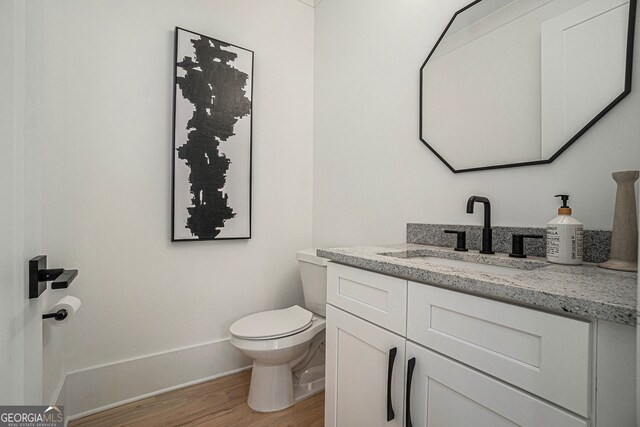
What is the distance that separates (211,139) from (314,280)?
110cm

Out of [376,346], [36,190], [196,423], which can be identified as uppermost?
[36,190]

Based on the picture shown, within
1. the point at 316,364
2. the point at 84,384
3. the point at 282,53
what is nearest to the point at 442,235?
the point at 316,364

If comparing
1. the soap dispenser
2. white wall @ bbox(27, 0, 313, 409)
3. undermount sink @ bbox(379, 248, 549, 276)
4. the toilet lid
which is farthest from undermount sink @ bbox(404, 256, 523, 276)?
white wall @ bbox(27, 0, 313, 409)

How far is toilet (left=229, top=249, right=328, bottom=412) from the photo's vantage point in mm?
1516

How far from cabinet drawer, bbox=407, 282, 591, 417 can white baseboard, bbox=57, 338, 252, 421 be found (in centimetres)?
152

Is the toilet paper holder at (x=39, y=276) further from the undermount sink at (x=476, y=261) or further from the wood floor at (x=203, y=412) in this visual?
the wood floor at (x=203, y=412)

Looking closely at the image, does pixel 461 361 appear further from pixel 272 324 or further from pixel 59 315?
pixel 59 315

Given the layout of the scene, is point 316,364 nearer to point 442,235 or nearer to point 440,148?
point 442,235

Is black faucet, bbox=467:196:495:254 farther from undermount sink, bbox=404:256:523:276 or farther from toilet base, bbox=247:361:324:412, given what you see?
toilet base, bbox=247:361:324:412

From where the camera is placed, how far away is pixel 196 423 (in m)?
1.48

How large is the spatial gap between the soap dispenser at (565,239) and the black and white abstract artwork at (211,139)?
63.8 inches

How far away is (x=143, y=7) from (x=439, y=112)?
1755 millimetres

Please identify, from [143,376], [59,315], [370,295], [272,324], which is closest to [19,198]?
[59,315]

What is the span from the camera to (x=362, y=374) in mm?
1028
